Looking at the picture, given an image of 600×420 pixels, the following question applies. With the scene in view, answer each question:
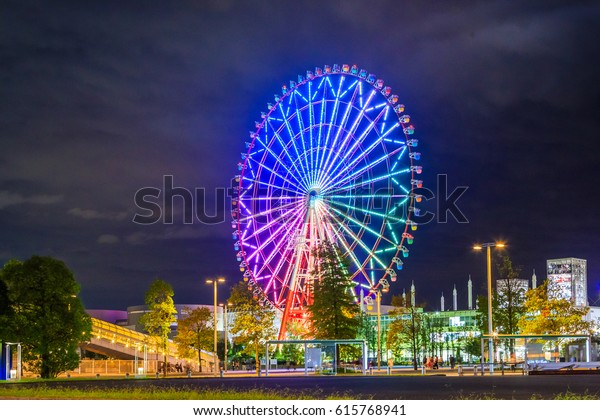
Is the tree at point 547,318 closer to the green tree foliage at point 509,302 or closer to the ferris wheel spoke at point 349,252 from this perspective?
the green tree foliage at point 509,302

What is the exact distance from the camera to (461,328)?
12538 centimetres

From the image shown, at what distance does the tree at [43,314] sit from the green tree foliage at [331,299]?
1646 centimetres

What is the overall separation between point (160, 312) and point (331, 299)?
43.5 feet

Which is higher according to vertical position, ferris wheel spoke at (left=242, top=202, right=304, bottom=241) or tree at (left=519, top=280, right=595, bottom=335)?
ferris wheel spoke at (left=242, top=202, right=304, bottom=241)

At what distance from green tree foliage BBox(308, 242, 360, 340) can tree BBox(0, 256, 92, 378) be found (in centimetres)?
1646

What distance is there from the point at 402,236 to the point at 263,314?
791 inches

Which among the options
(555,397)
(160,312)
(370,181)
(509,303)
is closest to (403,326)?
(509,303)

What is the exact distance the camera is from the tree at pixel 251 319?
72.3m

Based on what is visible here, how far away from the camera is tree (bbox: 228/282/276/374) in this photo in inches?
2847

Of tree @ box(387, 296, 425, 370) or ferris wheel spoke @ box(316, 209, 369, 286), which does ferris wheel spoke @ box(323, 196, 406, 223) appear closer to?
ferris wheel spoke @ box(316, 209, 369, 286)

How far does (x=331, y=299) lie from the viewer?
62.8 meters

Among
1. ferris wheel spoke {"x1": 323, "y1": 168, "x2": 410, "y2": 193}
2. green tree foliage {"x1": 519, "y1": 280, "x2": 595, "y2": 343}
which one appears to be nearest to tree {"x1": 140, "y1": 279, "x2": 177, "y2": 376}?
ferris wheel spoke {"x1": 323, "y1": 168, "x2": 410, "y2": 193}

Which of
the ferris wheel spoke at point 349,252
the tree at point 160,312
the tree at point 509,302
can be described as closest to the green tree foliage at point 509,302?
the tree at point 509,302
